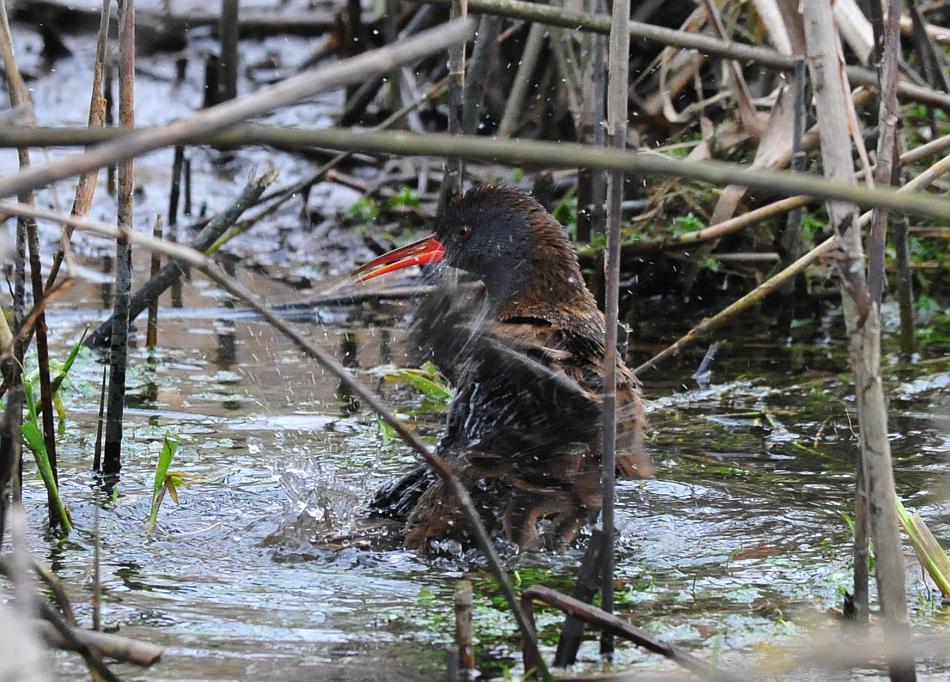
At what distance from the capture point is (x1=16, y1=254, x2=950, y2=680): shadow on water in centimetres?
275

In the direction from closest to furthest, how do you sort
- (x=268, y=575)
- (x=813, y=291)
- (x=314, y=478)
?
(x=268, y=575) < (x=314, y=478) < (x=813, y=291)

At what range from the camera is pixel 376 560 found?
3311 mm

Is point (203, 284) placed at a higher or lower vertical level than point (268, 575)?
higher

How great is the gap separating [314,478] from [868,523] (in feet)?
5.54

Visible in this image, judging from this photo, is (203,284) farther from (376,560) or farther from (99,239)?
(376,560)

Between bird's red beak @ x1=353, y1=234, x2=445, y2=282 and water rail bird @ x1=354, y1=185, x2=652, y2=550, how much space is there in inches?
31.6

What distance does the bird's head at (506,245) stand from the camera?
396cm

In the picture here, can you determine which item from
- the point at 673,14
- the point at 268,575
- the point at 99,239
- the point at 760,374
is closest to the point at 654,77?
the point at 673,14

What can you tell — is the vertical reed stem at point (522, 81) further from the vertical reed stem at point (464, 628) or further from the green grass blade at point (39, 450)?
the vertical reed stem at point (464, 628)

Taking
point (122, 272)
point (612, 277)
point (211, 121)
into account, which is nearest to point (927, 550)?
point (612, 277)

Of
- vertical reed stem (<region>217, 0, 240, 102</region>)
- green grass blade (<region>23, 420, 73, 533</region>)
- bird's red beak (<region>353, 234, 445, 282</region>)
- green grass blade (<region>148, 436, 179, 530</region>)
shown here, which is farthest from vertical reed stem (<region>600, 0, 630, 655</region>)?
vertical reed stem (<region>217, 0, 240, 102</region>)

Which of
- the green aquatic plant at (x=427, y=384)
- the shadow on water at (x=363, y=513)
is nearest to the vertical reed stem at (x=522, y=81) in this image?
the shadow on water at (x=363, y=513)

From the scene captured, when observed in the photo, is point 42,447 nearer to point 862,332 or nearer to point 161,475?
point 161,475

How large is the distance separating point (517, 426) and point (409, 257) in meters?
1.37
